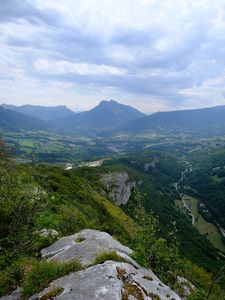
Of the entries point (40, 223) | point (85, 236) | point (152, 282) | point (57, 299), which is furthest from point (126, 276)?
point (40, 223)

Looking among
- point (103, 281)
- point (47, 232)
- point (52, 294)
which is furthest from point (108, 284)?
point (47, 232)

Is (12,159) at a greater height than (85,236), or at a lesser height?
greater

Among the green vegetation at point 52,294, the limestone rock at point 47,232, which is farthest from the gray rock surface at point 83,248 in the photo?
the green vegetation at point 52,294

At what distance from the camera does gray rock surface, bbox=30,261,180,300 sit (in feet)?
34.4

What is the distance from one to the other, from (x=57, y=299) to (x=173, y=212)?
596 ft

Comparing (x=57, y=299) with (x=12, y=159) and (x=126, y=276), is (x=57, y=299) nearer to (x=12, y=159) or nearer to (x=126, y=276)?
(x=126, y=276)

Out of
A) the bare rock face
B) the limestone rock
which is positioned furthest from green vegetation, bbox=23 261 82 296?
the bare rock face

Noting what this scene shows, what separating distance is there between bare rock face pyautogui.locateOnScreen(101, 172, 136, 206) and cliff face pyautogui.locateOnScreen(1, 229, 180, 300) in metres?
101

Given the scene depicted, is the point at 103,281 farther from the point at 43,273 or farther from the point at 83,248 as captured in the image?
the point at 83,248

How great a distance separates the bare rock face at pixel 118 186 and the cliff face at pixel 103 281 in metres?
101

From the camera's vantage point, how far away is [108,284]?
10.9 m

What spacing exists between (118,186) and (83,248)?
397ft

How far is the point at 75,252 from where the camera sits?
14625 millimetres

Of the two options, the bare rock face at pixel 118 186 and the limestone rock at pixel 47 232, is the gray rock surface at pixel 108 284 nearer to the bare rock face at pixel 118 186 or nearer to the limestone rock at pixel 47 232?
the limestone rock at pixel 47 232
